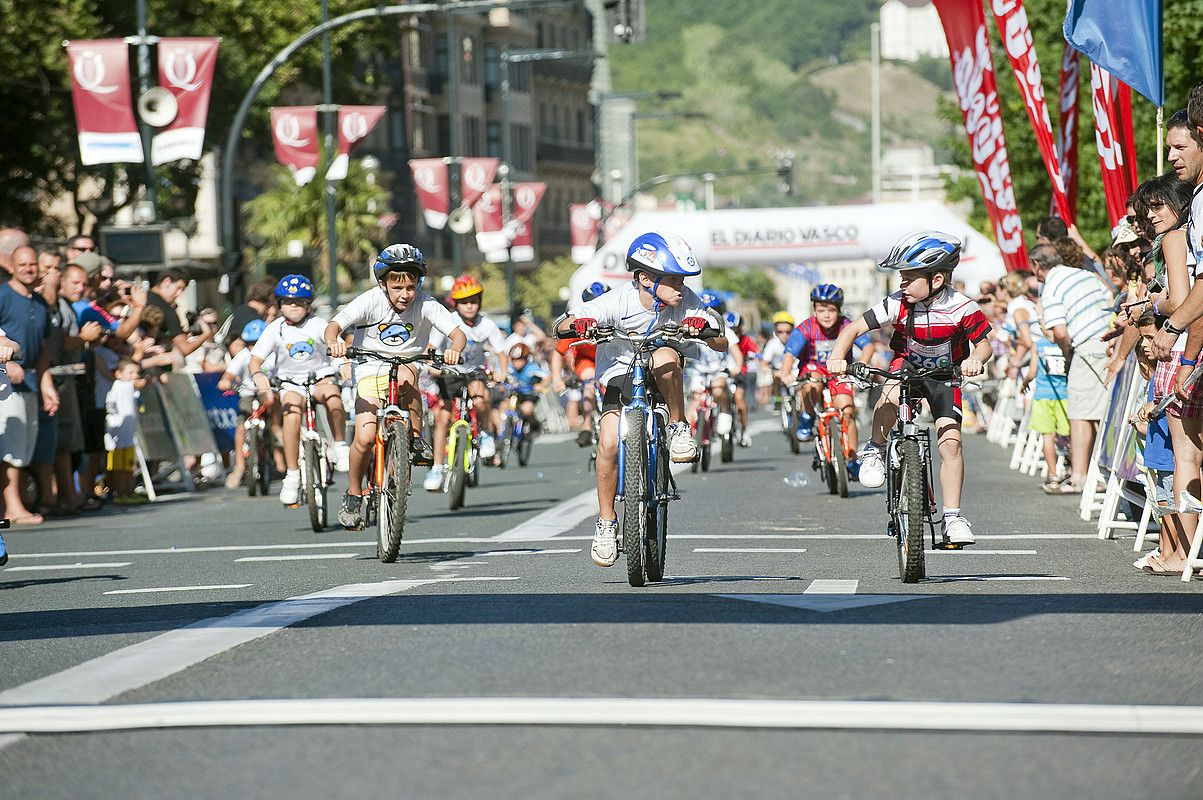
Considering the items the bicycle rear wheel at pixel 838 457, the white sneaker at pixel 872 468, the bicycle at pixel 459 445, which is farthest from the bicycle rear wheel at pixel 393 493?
the bicycle rear wheel at pixel 838 457

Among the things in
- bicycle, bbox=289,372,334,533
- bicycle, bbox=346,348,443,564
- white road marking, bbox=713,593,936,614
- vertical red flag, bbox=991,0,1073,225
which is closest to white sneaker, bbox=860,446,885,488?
white road marking, bbox=713,593,936,614

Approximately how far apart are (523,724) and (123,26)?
1398 inches

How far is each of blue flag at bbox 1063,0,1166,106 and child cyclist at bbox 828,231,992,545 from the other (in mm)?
5366

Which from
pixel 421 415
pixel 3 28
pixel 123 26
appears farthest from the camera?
pixel 123 26

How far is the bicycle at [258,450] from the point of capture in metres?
20.2

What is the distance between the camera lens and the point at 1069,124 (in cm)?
1958

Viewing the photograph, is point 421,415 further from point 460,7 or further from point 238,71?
point 238,71

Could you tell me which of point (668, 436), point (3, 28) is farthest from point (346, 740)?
point (3, 28)

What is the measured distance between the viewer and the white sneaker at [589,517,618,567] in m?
10.6

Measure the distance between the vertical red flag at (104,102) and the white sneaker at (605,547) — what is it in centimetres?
1690

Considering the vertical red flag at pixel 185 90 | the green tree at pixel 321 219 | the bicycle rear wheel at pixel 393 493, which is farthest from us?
the green tree at pixel 321 219

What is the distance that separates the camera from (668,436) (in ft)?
35.7

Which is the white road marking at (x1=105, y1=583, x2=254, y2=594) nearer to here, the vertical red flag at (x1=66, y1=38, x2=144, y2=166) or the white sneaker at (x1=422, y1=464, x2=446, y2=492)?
the white sneaker at (x1=422, y1=464, x2=446, y2=492)

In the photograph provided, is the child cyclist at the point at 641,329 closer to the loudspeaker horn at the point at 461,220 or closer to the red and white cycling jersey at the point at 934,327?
the red and white cycling jersey at the point at 934,327
